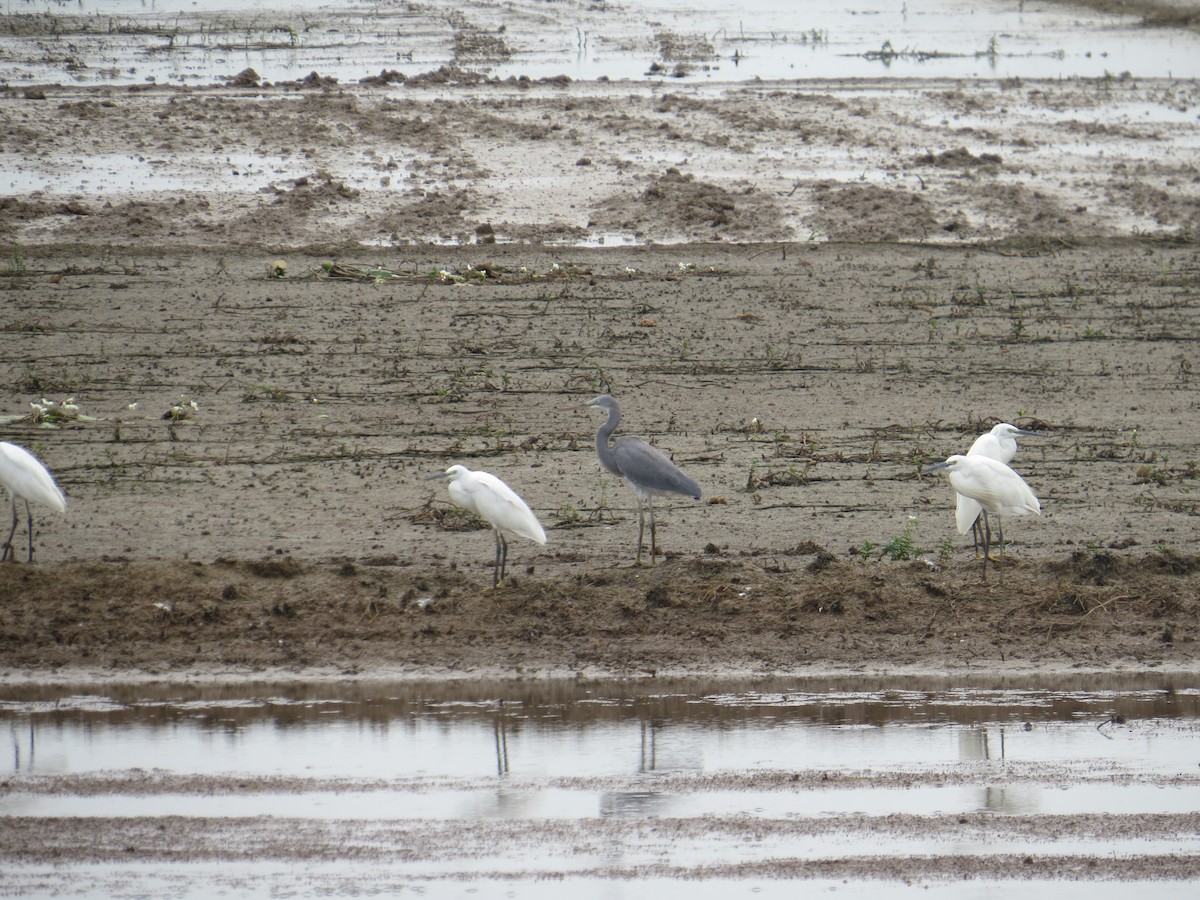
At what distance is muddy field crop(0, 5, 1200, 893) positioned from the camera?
980cm

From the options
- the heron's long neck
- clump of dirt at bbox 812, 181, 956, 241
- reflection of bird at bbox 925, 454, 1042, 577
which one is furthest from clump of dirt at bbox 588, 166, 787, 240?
reflection of bird at bbox 925, 454, 1042, 577

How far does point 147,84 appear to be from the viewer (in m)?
24.4

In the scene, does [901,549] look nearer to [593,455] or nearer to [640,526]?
[640,526]

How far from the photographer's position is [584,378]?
1451 centimetres

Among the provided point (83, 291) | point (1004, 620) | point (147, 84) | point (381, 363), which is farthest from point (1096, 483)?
point (147, 84)

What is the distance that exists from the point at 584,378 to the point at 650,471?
12.2 ft

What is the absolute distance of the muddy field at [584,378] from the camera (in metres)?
9.80

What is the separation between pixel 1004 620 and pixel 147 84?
1855 centimetres

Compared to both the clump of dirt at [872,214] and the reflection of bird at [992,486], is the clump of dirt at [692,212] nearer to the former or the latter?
the clump of dirt at [872,214]

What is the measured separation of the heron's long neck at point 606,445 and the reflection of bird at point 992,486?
2.29 m

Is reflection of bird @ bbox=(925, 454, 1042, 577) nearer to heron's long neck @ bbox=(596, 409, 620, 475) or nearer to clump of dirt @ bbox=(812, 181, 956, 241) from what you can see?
heron's long neck @ bbox=(596, 409, 620, 475)

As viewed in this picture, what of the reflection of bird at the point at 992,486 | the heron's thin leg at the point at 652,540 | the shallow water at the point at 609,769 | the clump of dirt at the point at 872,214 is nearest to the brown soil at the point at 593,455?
the heron's thin leg at the point at 652,540

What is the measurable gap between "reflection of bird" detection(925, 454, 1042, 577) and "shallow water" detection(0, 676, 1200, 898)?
1470mm

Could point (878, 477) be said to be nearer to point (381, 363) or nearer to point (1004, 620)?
point (1004, 620)
